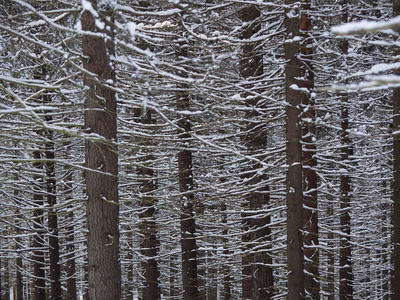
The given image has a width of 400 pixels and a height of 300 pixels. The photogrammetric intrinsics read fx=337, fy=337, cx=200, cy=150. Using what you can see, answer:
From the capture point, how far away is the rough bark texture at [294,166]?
6293 millimetres

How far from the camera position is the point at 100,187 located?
502 centimetres

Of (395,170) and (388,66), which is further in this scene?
(395,170)

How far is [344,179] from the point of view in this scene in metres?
12.4

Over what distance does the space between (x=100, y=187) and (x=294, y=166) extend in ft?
11.6

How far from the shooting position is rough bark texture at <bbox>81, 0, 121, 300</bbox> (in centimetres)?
488

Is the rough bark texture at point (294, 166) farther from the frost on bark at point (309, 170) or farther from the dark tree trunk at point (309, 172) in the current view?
the dark tree trunk at point (309, 172)

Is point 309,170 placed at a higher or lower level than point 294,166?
lower

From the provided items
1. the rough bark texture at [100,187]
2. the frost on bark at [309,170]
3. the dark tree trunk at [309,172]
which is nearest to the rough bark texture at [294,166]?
the frost on bark at [309,170]

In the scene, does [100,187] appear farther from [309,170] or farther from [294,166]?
[309,170]

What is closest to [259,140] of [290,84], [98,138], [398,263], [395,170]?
[290,84]

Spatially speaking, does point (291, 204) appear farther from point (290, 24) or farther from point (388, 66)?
point (388, 66)

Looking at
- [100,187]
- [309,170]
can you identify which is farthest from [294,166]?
[100,187]

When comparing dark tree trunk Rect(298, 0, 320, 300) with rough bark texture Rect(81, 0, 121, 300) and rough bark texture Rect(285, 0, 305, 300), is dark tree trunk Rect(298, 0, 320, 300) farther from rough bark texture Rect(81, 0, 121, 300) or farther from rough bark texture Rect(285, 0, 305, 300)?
rough bark texture Rect(81, 0, 121, 300)

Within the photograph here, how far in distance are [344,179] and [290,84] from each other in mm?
7365
